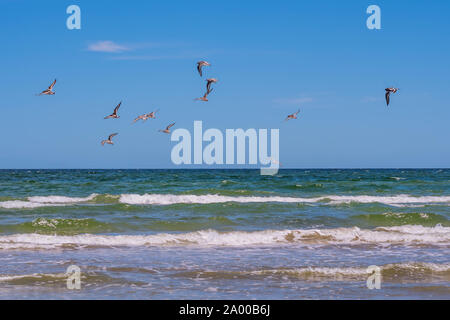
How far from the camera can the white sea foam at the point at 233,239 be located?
13820mm

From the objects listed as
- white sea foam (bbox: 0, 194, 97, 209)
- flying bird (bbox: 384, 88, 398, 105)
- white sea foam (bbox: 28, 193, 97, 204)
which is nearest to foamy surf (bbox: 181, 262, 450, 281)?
flying bird (bbox: 384, 88, 398, 105)

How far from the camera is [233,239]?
14.5 m

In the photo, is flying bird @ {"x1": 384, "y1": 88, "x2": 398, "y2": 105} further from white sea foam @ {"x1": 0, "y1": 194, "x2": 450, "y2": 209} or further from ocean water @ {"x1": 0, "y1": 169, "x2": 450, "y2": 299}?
white sea foam @ {"x1": 0, "y1": 194, "x2": 450, "y2": 209}

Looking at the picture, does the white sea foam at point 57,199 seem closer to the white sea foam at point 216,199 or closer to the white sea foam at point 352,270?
the white sea foam at point 216,199

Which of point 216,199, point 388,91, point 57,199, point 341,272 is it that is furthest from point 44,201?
point 341,272

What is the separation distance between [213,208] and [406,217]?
6766mm

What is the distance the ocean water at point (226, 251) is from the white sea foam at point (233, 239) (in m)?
0.03

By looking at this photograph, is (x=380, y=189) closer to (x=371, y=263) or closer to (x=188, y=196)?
(x=188, y=196)

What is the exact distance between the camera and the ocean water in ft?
29.9

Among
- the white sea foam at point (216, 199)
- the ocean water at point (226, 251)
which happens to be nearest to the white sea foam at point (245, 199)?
the white sea foam at point (216, 199)

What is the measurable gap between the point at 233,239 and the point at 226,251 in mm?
1690

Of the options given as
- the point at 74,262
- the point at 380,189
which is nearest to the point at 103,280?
the point at 74,262

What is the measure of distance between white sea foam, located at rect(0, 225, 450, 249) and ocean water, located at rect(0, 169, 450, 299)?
3 centimetres
